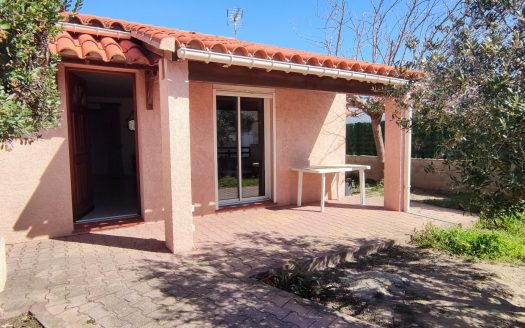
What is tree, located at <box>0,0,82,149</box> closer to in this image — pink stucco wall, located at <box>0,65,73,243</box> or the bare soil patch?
pink stucco wall, located at <box>0,65,73,243</box>

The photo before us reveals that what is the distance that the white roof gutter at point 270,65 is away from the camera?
16.6ft

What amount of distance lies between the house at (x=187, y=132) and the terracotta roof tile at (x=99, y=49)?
23 millimetres

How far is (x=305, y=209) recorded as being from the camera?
29.9 feet

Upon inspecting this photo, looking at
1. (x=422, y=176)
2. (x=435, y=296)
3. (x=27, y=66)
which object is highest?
(x=27, y=66)

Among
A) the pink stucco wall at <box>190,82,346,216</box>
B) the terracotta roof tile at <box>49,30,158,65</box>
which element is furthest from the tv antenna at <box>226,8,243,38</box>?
the terracotta roof tile at <box>49,30,158,65</box>

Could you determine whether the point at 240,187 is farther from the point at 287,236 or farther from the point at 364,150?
the point at 364,150

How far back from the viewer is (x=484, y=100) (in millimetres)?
2889

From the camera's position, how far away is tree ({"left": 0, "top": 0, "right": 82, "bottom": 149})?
297cm

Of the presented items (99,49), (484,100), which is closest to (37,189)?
(99,49)

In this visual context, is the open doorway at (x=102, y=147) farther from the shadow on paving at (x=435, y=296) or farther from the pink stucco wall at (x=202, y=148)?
the shadow on paving at (x=435, y=296)

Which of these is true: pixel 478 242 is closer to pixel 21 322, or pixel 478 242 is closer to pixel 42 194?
pixel 21 322

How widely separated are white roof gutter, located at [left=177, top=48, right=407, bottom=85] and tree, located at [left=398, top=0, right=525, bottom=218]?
47.6 inches

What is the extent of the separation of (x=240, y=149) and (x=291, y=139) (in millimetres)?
1475

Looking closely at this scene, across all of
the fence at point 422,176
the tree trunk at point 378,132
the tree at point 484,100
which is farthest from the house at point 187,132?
the fence at point 422,176
